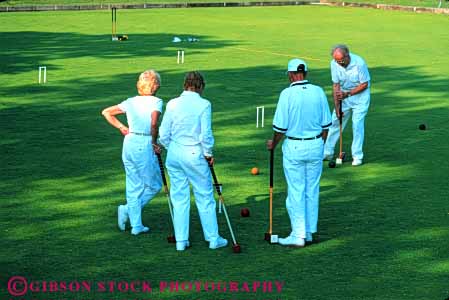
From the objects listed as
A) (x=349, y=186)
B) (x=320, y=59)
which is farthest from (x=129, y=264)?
(x=320, y=59)

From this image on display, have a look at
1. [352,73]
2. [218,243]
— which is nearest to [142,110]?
[218,243]

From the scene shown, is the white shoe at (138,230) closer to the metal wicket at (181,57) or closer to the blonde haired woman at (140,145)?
the blonde haired woman at (140,145)

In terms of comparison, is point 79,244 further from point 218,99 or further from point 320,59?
point 320,59

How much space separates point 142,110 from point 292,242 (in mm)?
2021

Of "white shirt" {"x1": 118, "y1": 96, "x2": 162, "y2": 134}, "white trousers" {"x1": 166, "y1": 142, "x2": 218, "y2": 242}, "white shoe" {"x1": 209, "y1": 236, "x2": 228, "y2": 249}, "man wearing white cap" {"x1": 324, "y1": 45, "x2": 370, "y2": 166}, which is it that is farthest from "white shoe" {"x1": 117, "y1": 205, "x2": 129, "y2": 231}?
"man wearing white cap" {"x1": 324, "y1": 45, "x2": 370, "y2": 166}

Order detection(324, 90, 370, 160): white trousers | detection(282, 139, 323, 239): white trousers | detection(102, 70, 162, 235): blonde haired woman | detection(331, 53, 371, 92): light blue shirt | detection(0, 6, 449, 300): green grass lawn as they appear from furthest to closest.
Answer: detection(324, 90, 370, 160): white trousers
detection(331, 53, 371, 92): light blue shirt
detection(102, 70, 162, 235): blonde haired woman
detection(282, 139, 323, 239): white trousers
detection(0, 6, 449, 300): green grass lawn

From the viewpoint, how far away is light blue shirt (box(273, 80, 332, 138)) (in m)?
10.4

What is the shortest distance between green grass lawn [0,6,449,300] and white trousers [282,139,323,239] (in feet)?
1.09

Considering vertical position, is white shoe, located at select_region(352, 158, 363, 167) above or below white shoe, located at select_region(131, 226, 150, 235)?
above

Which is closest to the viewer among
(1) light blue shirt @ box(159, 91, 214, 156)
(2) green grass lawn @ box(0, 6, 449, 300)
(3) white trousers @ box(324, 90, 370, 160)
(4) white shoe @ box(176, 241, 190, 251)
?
(2) green grass lawn @ box(0, 6, 449, 300)

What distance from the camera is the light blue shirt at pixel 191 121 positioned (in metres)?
10.0

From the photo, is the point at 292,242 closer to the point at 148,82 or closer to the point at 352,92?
the point at 148,82

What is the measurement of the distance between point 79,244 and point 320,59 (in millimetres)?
17072

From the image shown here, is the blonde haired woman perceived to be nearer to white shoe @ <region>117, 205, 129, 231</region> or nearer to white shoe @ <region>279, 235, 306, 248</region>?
white shoe @ <region>117, 205, 129, 231</region>
